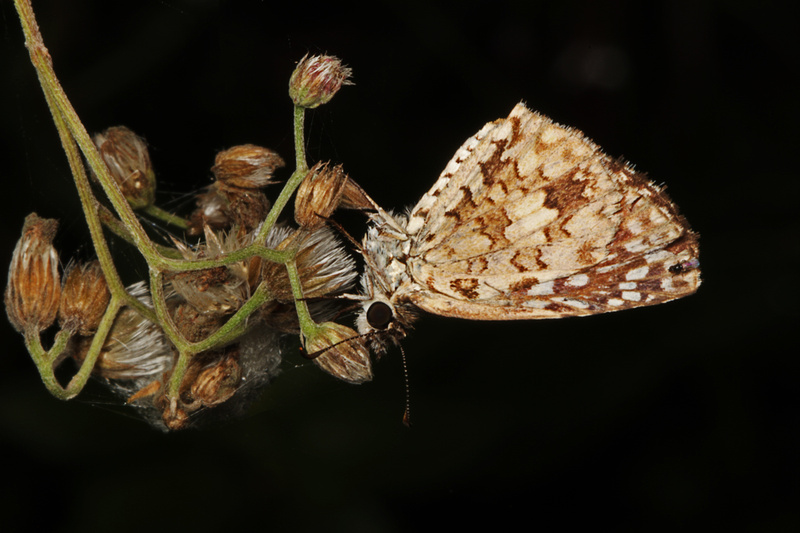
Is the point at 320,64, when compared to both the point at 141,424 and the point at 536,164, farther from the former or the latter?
the point at 141,424

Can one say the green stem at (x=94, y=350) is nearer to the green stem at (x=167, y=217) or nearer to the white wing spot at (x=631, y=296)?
the green stem at (x=167, y=217)

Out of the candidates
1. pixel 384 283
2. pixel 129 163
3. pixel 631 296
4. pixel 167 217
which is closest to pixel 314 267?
pixel 384 283

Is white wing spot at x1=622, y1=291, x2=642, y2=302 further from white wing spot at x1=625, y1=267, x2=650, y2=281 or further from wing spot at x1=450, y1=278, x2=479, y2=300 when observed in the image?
Result: wing spot at x1=450, y1=278, x2=479, y2=300

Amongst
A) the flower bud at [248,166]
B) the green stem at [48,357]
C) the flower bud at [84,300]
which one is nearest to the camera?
the green stem at [48,357]

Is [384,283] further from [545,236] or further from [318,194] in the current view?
[545,236]

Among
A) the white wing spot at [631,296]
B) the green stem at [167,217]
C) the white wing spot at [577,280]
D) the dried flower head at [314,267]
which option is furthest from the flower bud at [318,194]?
the white wing spot at [631,296]

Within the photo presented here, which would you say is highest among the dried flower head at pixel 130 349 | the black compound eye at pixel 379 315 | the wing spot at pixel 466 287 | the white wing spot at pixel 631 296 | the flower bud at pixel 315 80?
the flower bud at pixel 315 80

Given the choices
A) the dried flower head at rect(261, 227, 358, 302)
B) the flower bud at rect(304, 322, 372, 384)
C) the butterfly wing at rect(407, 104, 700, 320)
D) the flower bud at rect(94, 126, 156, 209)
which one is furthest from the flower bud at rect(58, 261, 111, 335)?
the butterfly wing at rect(407, 104, 700, 320)
